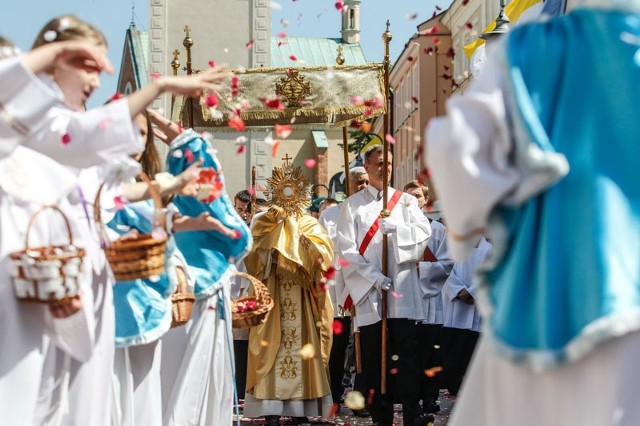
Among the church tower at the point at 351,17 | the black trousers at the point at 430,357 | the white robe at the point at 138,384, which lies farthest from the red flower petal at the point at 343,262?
the church tower at the point at 351,17

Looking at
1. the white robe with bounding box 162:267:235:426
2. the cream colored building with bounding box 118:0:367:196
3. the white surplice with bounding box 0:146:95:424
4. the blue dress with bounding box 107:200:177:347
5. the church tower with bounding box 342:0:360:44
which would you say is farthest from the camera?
the church tower with bounding box 342:0:360:44

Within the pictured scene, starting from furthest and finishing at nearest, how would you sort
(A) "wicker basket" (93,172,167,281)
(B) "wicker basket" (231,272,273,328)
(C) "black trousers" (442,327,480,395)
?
(C) "black trousers" (442,327,480,395)
(B) "wicker basket" (231,272,273,328)
(A) "wicker basket" (93,172,167,281)

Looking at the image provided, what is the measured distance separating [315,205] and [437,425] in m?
5.60

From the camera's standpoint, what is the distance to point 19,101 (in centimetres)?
400

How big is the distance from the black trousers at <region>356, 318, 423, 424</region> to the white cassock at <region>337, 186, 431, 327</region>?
0.34ft

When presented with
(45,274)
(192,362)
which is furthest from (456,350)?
(45,274)

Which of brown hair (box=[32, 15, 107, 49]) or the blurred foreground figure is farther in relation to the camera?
brown hair (box=[32, 15, 107, 49])

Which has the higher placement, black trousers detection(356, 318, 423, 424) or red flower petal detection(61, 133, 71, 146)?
red flower petal detection(61, 133, 71, 146)

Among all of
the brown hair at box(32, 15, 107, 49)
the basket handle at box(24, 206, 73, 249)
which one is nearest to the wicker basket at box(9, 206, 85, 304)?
the basket handle at box(24, 206, 73, 249)

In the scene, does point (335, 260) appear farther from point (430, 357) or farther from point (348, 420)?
point (430, 357)

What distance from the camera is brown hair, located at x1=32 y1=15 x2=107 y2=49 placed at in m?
4.70

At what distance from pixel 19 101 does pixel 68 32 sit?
0.78 metres

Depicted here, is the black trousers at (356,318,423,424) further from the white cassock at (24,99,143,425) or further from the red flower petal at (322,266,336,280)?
the white cassock at (24,99,143,425)

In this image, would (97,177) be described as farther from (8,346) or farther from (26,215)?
(8,346)
